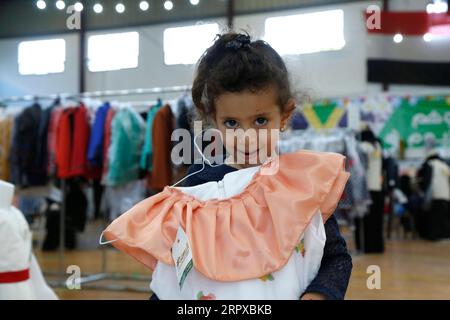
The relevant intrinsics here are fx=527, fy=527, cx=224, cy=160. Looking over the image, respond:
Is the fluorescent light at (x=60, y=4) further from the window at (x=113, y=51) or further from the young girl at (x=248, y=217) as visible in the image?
the young girl at (x=248, y=217)

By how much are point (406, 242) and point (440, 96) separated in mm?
2315

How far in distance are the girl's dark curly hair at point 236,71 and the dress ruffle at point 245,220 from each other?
98 millimetres

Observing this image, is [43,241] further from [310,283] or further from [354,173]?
[310,283]

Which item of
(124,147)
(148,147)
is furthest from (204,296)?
(124,147)

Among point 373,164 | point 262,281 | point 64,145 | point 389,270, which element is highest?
point 64,145

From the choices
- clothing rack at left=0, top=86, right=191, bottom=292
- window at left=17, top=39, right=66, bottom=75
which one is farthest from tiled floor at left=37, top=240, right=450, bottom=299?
window at left=17, top=39, right=66, bottom=75

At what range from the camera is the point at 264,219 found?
62 centimetres

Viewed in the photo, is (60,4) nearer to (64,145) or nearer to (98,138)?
(98,138)

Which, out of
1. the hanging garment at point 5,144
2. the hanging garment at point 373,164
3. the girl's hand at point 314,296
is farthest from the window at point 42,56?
the hanging garment at point 373,164

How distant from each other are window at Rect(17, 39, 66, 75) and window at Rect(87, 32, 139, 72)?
0.09 metres

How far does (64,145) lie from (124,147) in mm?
394

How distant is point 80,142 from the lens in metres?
3.09
